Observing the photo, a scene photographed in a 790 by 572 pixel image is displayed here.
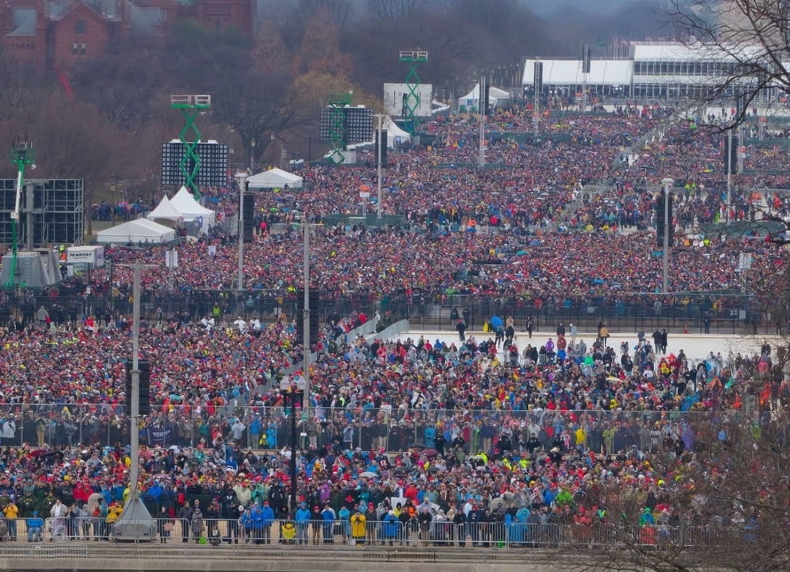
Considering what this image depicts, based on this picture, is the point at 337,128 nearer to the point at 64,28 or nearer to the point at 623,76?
the point at 64,28

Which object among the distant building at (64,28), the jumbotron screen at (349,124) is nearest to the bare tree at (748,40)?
the jumbotron screen at (349,124)

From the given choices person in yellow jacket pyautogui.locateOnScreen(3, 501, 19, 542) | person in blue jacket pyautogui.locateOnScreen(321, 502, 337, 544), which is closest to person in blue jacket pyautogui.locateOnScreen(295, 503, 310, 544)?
person in blue jacket pyautogui.locateOnScreen(321, 502, 337, 544)

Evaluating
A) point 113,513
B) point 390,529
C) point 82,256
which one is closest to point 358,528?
point 390,529

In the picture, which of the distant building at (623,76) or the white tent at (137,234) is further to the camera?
the distant building at (623,76)

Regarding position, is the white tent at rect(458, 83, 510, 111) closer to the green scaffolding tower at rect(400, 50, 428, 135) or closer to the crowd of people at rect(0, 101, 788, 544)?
the green scaffolding tower at rect(400, 50, 428, 135)

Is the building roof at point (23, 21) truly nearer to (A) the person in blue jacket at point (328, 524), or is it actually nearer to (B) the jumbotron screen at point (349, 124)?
(B) the jumbotron screen at point (349, 124)
